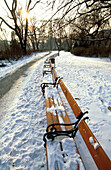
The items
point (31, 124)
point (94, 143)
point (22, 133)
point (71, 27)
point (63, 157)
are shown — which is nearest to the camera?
point (94, 143)

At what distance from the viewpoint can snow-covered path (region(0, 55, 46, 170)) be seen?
5.43ft

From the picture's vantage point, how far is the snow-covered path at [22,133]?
1656 mm

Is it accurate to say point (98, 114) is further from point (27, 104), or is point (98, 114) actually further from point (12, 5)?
point (12, 5)

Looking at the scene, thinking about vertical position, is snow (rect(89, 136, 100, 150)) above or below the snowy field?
above

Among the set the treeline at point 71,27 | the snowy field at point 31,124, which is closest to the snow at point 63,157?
the snowy field at point 31,124

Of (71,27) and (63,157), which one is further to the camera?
(71,27)

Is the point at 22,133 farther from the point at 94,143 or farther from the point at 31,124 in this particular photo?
the point at 94,143

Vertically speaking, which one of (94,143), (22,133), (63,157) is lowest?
(22,133)

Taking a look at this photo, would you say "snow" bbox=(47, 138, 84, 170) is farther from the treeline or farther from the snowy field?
the treeline

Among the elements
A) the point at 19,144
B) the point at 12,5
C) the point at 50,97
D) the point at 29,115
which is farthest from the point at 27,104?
the point at 12,5

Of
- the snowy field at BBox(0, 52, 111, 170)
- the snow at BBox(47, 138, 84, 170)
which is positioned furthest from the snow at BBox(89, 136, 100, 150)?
the snowy field at BBox(0, 52, 111, 170)

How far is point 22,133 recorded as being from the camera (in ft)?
7.04

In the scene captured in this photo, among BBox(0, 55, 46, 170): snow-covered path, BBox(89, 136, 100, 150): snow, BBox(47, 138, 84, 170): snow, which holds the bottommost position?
BBox(0, 55, 46, 170): snow-covered path

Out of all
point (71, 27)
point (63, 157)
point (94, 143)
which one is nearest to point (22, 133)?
point (63, 157)
